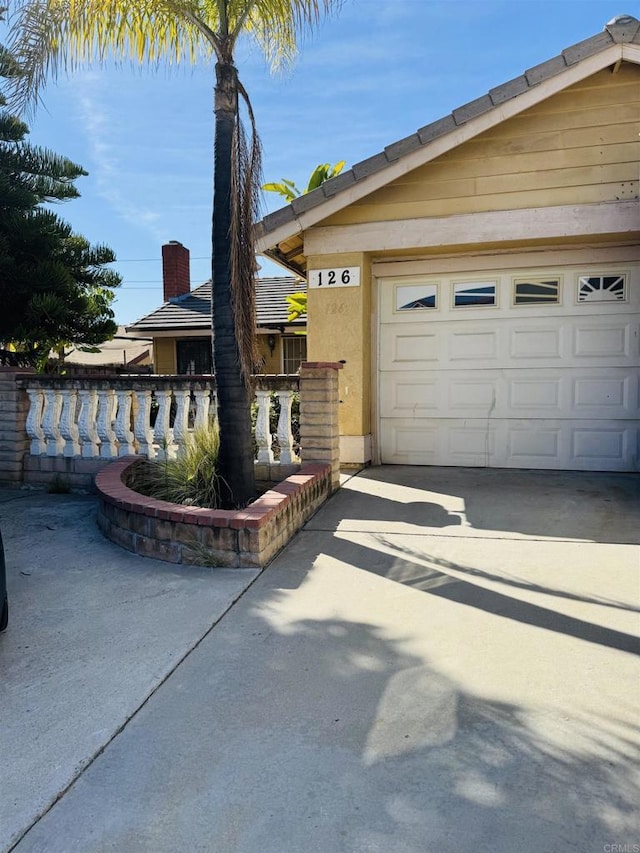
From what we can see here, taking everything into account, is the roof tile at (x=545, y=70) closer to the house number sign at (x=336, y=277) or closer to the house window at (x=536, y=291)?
the house window at (x=536, y=291)

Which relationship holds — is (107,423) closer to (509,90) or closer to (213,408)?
(213,408)

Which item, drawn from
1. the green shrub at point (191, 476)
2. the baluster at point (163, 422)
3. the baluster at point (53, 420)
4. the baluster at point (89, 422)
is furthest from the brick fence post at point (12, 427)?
the green shrub at point (191, 476)

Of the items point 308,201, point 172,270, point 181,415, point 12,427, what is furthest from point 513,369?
point 172,270

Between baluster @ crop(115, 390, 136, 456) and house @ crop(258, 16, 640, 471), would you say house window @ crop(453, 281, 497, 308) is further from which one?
baluster @ crop(115, 390, 136, 456)

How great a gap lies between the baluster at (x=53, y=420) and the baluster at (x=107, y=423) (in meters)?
0.55

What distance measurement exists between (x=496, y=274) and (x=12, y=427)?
6054 mm

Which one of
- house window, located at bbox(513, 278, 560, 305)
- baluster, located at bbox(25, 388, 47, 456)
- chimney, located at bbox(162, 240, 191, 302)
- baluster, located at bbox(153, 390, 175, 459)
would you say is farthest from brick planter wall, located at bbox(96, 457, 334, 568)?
chimney, located at bbox(162, 240, 191, 302)

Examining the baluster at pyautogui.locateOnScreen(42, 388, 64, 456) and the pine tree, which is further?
the pine tree

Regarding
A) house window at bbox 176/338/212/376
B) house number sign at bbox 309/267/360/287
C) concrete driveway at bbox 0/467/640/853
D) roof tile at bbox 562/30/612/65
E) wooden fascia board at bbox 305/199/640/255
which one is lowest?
concrete driveway at bbox 0/467/640/853

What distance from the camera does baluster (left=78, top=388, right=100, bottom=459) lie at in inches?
267

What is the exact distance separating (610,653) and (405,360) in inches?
214

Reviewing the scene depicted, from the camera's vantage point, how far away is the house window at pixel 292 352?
16156 mm

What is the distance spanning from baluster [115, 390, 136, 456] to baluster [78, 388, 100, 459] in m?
0.28

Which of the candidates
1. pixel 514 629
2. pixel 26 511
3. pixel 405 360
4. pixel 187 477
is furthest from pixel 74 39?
pixel 514 629
